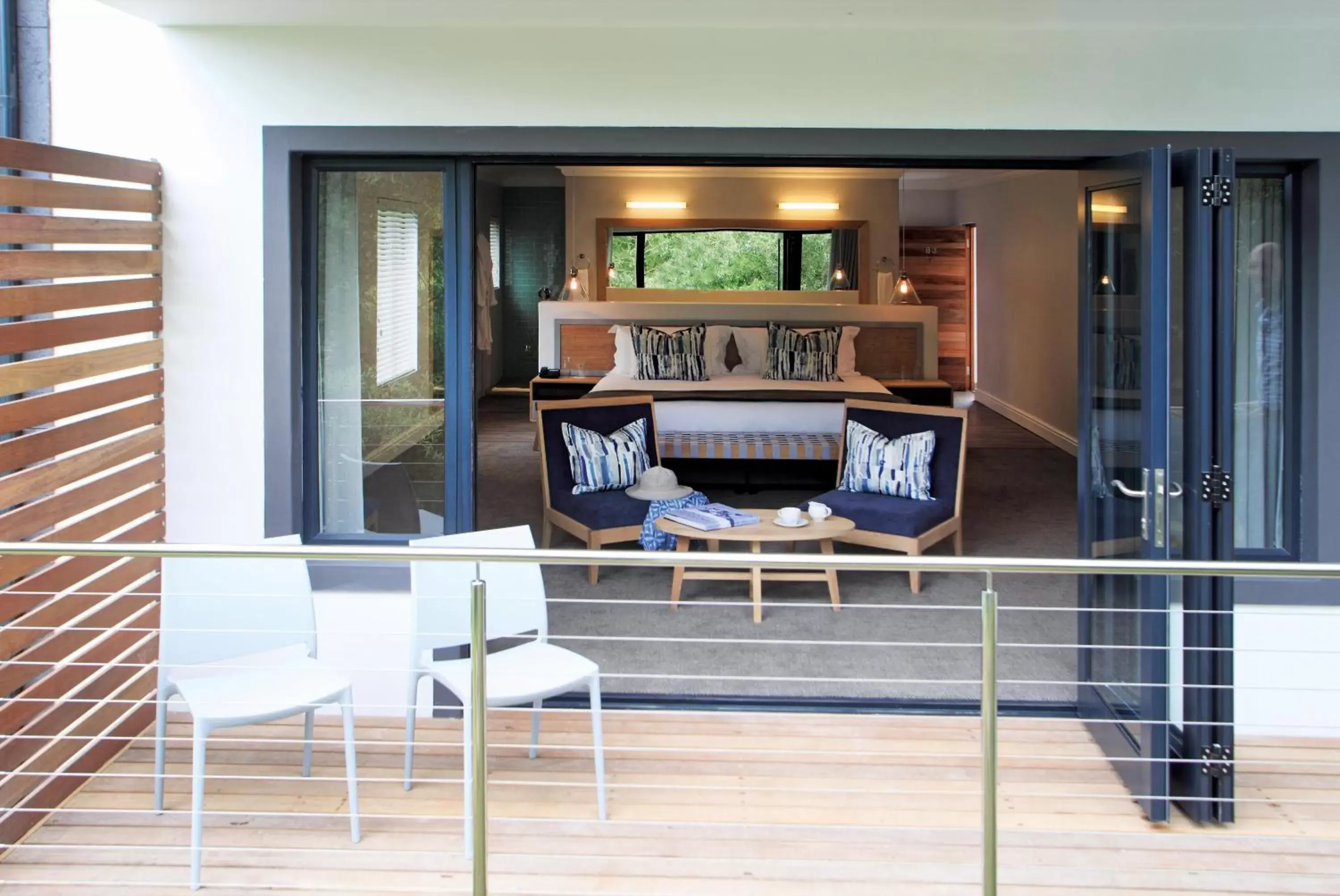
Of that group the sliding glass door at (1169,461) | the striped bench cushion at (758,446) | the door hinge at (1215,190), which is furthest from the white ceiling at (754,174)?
the door hinge at (1215,190)

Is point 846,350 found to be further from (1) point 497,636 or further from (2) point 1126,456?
(1) point 497,636

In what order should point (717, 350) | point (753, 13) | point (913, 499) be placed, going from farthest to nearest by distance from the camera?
point (717, 350), point (913, 499), point (753, 13)

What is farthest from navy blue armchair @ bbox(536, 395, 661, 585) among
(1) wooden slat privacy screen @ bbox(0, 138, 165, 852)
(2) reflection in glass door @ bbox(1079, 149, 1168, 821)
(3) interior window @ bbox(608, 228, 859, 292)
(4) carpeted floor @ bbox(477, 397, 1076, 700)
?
(3) interior window @ bbox(608, 228, 859, 292)

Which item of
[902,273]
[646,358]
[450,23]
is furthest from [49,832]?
[902,273]

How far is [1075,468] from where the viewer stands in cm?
972

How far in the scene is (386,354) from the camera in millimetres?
4770

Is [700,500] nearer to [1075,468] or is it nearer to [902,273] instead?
[1075,468]

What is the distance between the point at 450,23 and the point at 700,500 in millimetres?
2812

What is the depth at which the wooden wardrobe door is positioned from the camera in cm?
1395

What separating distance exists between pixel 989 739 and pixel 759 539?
2942 mm

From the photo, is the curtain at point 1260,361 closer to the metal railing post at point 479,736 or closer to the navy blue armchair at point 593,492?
the navy blue armchair at point 593,492

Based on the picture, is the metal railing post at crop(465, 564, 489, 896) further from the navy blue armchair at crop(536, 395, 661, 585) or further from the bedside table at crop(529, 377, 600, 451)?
the bedside table at crop(529, 377, 600, 451)

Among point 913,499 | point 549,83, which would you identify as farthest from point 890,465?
point 549,83

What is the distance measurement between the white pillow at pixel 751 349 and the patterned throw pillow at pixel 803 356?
0.34ft
